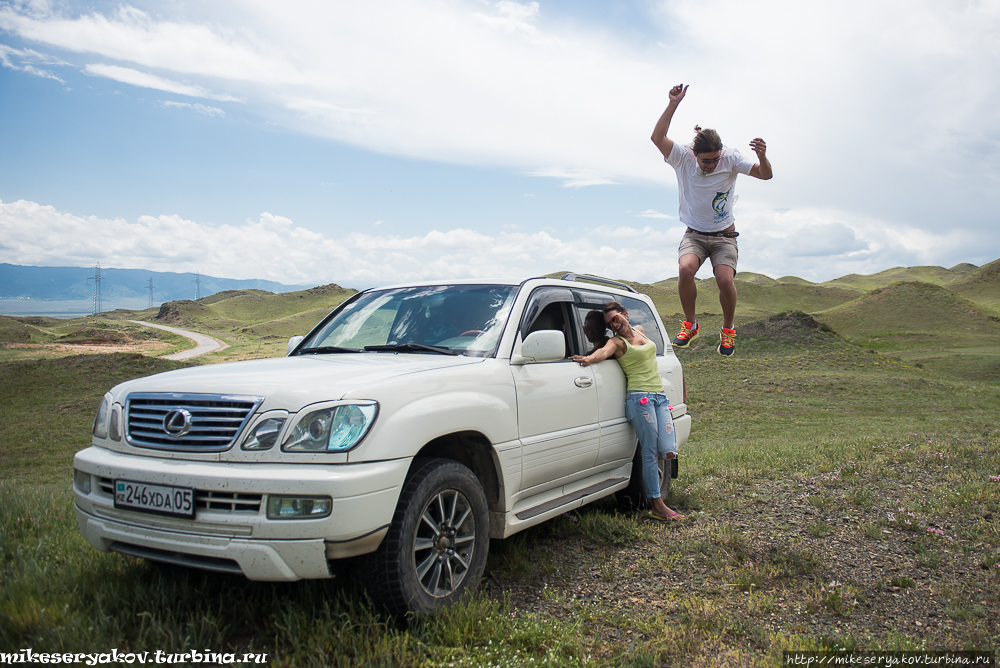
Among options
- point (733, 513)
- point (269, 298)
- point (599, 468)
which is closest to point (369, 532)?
point (599, 468)

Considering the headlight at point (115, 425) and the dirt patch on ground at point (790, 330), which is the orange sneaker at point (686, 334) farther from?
the dirt patch on ground at point (790, 330)

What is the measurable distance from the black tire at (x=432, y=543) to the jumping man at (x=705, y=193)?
10.9ft

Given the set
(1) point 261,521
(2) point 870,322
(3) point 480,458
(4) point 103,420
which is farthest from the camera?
(2) point 870,322

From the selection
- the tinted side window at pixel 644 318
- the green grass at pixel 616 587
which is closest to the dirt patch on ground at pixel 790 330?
the green grass at pixel 616 587

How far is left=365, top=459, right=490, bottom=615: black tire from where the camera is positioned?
3.40 metres

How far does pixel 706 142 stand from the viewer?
19.7 ft

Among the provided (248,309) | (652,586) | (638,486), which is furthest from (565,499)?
(248,309)

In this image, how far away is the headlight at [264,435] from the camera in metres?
3.30

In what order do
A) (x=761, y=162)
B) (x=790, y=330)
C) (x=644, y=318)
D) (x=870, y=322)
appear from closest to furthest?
(x=761, y=162) → (x=644, y=318) → (x=790, y=330) → (x=870, y=322)

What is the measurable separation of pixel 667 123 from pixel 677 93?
0.32m

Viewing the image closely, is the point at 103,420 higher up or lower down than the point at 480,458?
higher up

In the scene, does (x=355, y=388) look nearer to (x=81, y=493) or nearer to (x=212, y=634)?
(x=212, y=634)

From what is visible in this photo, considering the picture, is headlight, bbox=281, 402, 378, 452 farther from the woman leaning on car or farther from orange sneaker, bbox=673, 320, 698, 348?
orange sneaker, bbox=673, 320, 698, 348

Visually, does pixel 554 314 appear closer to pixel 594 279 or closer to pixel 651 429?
pixel 594 279
